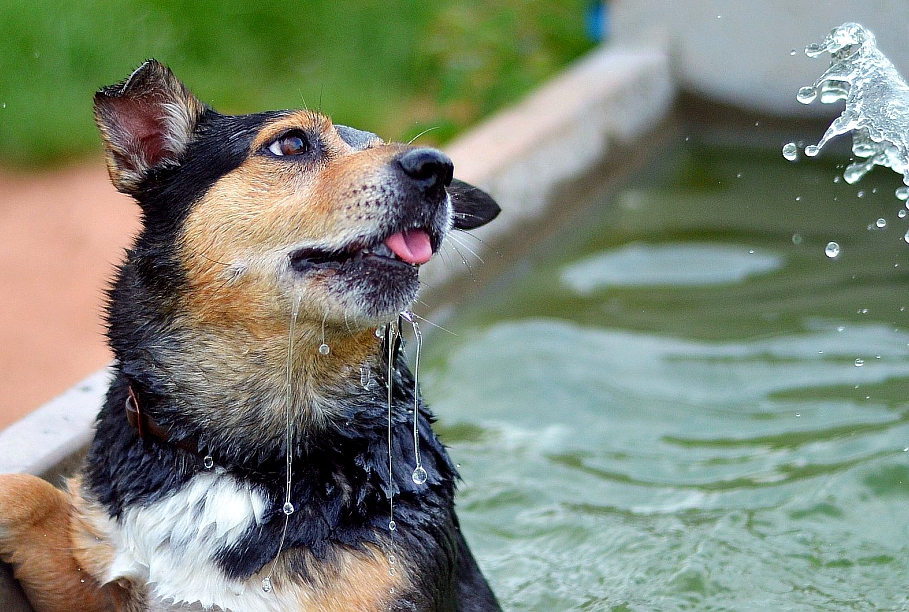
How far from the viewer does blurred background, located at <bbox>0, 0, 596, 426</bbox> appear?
A: 22.7 ft

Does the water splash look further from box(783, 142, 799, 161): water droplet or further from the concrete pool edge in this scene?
the concrete pool edge

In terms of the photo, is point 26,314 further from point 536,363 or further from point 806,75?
point 806,75

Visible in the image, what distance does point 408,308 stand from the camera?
9.64 feet

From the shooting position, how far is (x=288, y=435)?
2996 millimetres

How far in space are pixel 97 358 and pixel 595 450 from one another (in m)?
2.54

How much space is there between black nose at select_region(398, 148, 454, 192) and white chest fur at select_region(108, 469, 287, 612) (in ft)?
2.95

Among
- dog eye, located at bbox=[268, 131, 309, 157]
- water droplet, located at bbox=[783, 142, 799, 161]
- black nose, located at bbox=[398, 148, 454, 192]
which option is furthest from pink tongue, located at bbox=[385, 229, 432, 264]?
water droplet, located at bbox=[783, 142, 799, 161]

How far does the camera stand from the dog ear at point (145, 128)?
10.3 feet

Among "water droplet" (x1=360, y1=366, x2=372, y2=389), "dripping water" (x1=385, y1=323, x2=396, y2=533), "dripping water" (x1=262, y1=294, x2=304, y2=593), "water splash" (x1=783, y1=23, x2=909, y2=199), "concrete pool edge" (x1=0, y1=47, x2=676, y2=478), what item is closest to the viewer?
"dripping water" (x1=262, y1=294, x2=304, y2=593)

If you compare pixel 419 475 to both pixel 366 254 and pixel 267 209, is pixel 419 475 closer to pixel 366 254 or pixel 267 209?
pixel 366 254

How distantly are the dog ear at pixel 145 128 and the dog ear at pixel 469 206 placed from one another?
79cm

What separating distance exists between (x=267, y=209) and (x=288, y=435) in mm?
590

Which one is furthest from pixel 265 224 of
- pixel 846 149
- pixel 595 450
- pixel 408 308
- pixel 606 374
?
pixel 846 149

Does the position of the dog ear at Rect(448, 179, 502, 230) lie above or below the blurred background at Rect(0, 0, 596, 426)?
below
